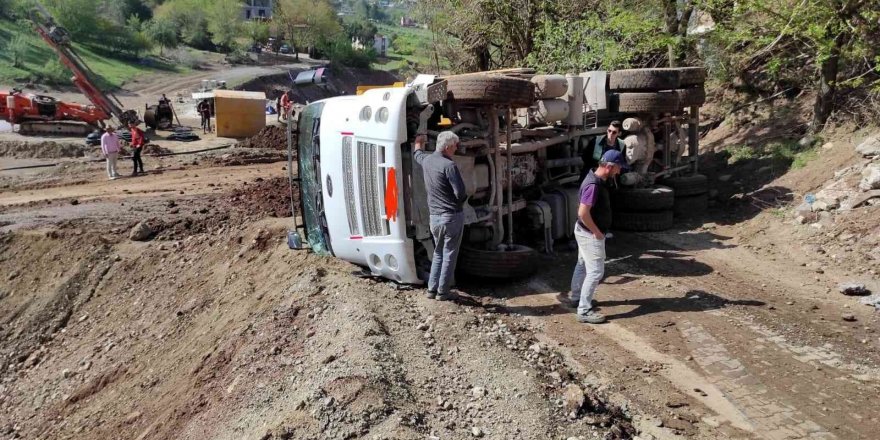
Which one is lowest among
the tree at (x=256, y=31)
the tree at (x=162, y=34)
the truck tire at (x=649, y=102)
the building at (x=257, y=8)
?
the truck tire at (x=649, y=102)

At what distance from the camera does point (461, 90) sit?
22.6ft

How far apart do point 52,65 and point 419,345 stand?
4262 cm

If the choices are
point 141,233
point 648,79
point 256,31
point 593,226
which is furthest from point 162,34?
point 593,226

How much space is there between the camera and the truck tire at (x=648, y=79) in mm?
9758

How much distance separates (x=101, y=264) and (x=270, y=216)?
8.48ft

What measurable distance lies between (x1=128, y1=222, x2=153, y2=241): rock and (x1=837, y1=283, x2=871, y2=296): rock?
982cm

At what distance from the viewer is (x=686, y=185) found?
33.6 ft

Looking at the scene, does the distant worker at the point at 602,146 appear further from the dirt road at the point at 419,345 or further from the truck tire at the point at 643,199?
the dirt road at the point at 419,345

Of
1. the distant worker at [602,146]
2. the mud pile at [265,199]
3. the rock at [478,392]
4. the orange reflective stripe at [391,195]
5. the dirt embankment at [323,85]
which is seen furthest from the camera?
the dirt embankment at [323,85]

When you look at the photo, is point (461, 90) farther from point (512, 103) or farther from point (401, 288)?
point (401, 288)

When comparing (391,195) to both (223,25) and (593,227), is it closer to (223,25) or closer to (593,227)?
(593,227)

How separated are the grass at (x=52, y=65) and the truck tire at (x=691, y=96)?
37939 mm

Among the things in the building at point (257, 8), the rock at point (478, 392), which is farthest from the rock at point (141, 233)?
the building at point (257, 8)

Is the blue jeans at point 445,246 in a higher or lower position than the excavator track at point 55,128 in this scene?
lower
